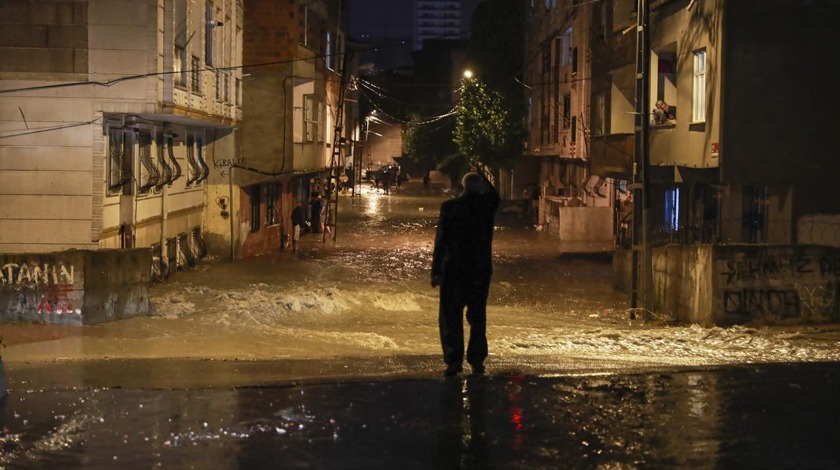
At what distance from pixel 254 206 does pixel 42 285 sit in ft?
57.7

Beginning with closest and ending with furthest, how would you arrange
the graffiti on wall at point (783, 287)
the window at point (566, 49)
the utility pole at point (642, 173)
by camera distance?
1. the graffiti on wall at point (783, 287)
2. the utility pole at point (642, 173)
3. the window at point (566, 49)

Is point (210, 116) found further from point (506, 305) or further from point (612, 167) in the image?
point (612, 167)

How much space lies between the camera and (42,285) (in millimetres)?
14586

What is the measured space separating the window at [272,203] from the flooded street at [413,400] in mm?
18762

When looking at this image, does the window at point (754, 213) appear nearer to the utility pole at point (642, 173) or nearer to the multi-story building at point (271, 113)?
the utility pole at point (642, 173)

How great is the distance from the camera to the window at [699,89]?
21266 millimetres

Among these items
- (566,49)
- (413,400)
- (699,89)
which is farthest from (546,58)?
(413,400)

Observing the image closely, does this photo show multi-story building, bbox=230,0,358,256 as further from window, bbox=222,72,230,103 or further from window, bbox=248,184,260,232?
window, bbox=222,72,230,103

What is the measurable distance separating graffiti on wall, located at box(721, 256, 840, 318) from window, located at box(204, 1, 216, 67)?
1410cm

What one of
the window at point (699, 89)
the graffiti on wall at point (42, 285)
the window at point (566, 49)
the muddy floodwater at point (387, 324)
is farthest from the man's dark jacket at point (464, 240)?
the window at point (566, 49)

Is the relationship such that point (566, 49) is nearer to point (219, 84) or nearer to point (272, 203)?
point (272, 203)

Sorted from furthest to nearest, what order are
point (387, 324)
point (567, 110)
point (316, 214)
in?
point (567, 110) < point (316, 214) < point (387, 324)

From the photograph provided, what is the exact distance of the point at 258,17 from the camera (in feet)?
100

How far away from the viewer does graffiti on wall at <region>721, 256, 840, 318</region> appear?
15.1 meters
